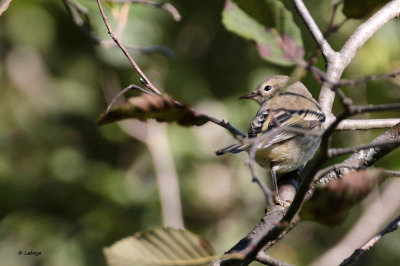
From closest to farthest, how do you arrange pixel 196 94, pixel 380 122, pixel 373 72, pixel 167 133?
pixel 380 122 → pixel 373 72 → pixel 167 133 → pixel 196 94

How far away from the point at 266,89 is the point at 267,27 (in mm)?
2928

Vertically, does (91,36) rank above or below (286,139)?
above

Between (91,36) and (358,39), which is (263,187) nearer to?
(358,39)

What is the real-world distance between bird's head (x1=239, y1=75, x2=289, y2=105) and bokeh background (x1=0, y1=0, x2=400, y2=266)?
0.96 ft

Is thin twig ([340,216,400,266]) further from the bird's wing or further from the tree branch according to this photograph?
the bird's wing

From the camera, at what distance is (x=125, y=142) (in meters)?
4.92

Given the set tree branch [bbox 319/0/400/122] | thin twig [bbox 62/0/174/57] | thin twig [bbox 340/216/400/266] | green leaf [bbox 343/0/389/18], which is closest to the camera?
green leaf [bbox 343/0/389/18]

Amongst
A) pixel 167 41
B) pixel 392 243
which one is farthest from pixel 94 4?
pixel 392 243

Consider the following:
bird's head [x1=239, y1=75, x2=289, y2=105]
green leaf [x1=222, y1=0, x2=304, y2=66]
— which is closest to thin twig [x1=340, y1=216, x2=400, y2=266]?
green leaf [x1=222, y1=0, x2=304, y2=66]

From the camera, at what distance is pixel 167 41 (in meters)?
4.88

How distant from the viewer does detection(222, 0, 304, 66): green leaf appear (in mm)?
1152

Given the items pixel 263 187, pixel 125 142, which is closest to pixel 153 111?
pixel 263 187

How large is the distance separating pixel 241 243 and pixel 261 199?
119 inches

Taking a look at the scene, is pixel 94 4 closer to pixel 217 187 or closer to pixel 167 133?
pixel 167 133
